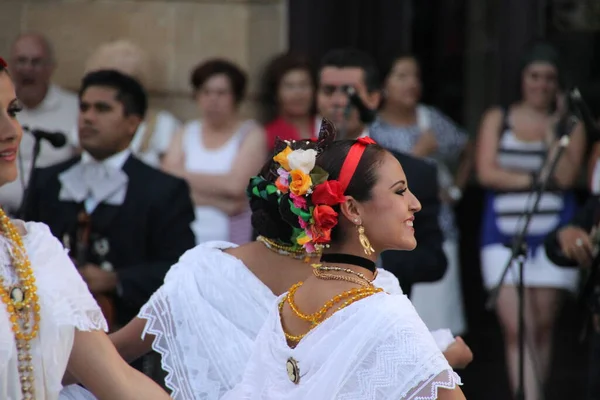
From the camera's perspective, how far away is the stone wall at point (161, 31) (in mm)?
7828

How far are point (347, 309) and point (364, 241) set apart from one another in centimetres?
21

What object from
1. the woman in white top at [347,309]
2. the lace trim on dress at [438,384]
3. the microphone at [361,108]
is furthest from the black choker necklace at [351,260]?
the microphone at [361,108]

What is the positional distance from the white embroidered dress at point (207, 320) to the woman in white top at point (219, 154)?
8.55 ft

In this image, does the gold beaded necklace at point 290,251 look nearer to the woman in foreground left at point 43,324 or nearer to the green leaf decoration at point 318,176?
the green leaf decoration at point 318,176

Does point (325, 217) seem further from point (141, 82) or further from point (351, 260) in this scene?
point (141, 82)

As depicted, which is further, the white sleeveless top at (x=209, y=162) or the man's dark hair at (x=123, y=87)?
the white sleeveless top at (x=209, y=162)

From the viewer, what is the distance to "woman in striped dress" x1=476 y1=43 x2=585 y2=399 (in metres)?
7.05

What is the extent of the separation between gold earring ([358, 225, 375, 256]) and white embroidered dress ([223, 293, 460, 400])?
15cm

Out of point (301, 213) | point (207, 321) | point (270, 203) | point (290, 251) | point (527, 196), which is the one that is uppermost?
point (301, 213)

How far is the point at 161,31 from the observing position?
7.89 meters

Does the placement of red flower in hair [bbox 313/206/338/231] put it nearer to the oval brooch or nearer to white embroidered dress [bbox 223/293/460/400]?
white embroidered dress [bbox 223/293/460/400]

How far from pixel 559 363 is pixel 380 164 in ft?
16.9

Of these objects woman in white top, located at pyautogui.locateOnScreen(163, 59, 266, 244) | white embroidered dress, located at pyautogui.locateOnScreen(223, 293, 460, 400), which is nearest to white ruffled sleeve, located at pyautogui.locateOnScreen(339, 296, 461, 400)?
white embroidered dress, located at pyautogui.locateOnScreen(223, 293, 460, 400)

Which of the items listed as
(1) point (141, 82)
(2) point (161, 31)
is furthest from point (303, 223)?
(2) point (161, 31)
